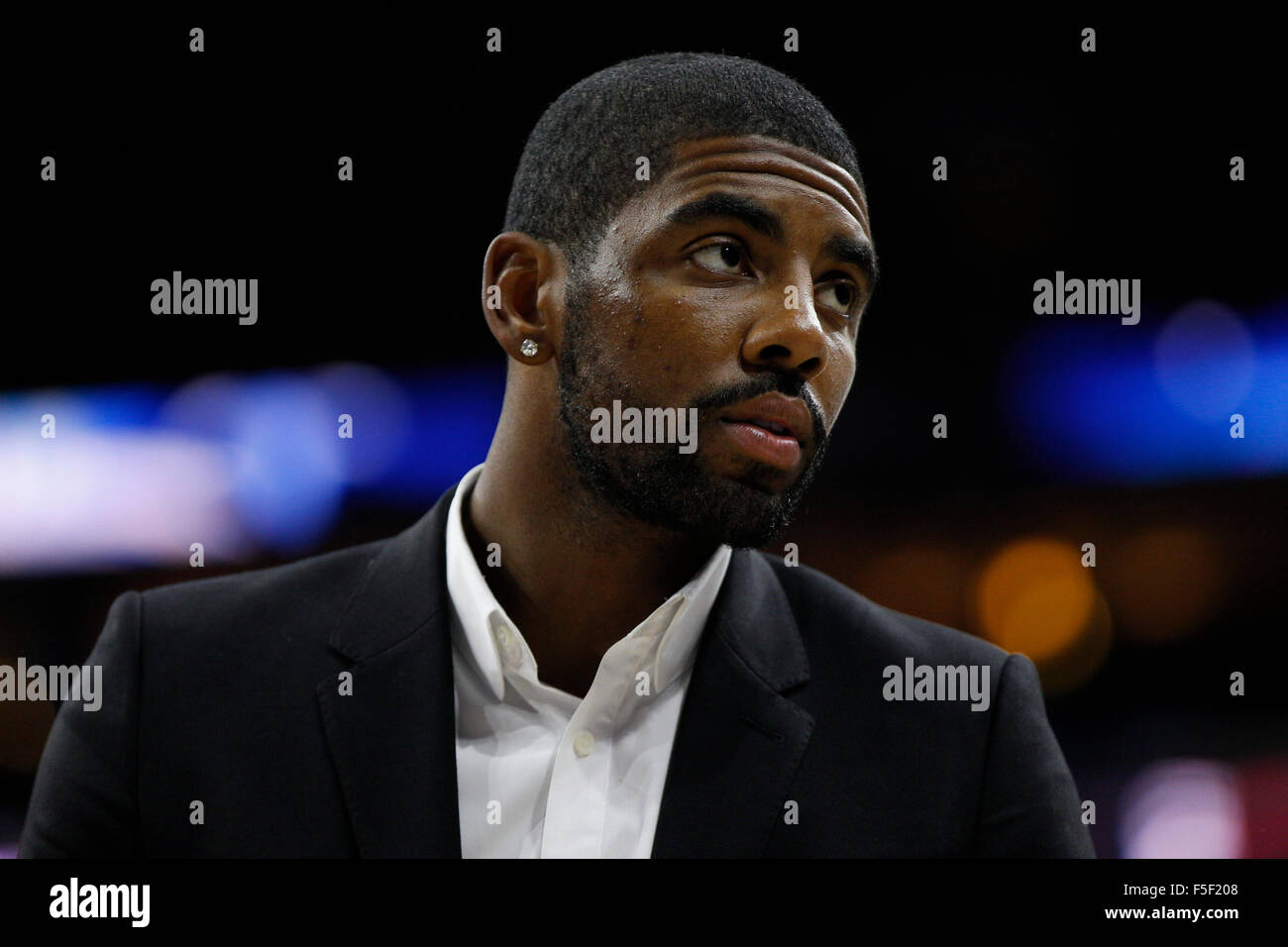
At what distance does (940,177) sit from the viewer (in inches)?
113

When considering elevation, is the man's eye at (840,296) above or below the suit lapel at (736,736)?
above

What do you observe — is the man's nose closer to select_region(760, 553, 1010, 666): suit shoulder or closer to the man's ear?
the man's ear

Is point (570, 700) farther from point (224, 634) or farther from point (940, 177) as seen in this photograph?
point (940, 177)

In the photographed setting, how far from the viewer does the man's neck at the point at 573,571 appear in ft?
8.11

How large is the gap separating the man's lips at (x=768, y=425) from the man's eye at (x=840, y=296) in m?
0.28

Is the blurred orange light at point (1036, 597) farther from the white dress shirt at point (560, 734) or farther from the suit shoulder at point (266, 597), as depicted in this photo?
the suit shoulder at point (266, 597)

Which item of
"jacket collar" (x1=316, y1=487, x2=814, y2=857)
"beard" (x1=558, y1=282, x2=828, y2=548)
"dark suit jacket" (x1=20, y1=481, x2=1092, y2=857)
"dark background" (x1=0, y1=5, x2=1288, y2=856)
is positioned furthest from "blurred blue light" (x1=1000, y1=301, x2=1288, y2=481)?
"jacket collar" (x1=316, y1=487, x2=814, y2=857)

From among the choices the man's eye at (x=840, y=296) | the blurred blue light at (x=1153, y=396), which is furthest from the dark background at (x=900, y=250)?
the man's eye at (x=840, y=296)

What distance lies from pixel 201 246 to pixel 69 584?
0.94 metres

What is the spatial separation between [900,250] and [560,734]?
1442 mm

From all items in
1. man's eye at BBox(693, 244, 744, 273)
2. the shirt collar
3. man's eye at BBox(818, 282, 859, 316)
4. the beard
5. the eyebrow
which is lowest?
the shirt collar

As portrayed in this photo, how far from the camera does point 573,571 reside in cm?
249

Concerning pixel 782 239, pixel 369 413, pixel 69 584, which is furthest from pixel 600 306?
pixel 69 584

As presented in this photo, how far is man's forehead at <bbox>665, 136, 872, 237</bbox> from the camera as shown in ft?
7.68
